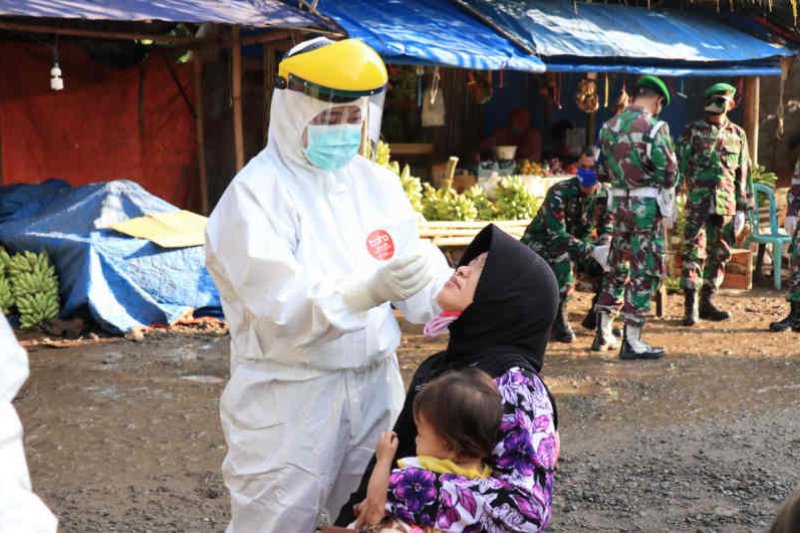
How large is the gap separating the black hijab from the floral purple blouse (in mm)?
162

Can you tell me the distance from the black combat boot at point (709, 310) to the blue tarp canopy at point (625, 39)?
275 centimetres

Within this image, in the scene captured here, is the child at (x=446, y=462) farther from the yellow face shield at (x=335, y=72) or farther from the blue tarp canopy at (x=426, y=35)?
the blue tarp canopy at (x=426, y=35)

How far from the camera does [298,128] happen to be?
10.0ft

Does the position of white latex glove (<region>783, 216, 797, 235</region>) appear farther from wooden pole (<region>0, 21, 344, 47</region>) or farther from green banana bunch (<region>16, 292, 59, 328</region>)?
green banana bunch (<region>16, 292, 59, 328</region>)

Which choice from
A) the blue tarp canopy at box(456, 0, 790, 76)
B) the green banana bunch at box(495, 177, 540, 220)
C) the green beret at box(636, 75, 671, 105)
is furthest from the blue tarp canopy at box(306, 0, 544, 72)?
the green beret at box(636, 75, 671, 105)

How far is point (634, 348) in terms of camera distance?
303 inches

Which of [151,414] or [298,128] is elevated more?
[298,128]

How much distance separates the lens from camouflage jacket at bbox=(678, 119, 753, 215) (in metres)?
8.73

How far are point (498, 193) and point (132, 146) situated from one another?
3882 millimetres

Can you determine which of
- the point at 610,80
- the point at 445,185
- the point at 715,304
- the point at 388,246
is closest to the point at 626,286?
the point at 715,304

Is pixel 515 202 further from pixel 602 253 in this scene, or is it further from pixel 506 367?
pixel 506 367

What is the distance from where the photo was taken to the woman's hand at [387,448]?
2.50 m

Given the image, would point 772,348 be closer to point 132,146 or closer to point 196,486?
point 196,486

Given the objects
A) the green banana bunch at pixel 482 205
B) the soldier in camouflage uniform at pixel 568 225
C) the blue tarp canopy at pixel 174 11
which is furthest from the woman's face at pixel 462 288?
the green banana bunch at pixel 482 205
